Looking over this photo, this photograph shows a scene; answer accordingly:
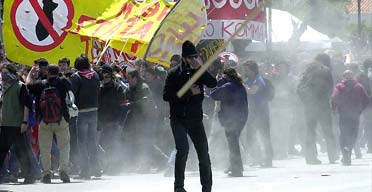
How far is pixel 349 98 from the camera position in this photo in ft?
70.4

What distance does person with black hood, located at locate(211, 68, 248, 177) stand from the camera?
18656mm

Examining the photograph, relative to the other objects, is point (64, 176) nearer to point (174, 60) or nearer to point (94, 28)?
point (174, 60)

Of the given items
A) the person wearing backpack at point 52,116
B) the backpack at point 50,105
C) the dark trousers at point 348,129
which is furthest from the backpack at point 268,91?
the backpack at point 50,105

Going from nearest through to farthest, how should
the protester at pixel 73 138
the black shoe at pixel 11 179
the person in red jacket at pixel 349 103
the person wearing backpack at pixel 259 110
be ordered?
Result: 1. the black shoe at pixel 11 179
2. the protester at pixel 73 138
3. the person wearing backpack at pixel 259 110
4. the person in red jacket at pixel 349 103

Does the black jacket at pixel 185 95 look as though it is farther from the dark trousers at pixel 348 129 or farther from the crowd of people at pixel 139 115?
the dark trousers at pixel 348 129

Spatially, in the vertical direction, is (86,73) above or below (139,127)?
above

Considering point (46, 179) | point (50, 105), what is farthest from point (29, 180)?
point (50, 105)

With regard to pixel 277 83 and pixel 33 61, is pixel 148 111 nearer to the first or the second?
pixel 33 61

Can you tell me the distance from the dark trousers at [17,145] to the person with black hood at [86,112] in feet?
3.95

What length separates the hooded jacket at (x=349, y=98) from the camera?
21.5 metres

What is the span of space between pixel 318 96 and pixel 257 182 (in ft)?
16.9

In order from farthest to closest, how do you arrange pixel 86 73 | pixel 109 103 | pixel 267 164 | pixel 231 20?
pixel 231 20 < pixel 267 164 < pixel 109 103 < pixel 86 73

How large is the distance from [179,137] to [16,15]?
7.22m

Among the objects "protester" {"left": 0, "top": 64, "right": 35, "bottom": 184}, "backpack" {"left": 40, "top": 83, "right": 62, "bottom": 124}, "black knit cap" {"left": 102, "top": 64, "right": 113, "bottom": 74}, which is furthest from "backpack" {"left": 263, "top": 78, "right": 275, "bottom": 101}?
"protester" {"left": 0, "top": 64, "right": 35, "bottom": 184}
